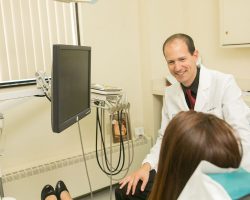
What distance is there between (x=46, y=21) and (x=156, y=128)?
133 centimetres

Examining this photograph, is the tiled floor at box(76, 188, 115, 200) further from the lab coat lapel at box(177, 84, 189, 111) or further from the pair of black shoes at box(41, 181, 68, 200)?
the lab coat lapel at box(177, 84, 189, 111)

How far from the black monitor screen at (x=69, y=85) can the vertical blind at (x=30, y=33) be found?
68 centimetres

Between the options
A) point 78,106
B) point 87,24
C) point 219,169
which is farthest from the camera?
point 87,24

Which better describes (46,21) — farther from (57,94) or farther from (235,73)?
(235,73)

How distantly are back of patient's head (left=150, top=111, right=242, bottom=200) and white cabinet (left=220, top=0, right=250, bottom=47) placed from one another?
1.54 metres

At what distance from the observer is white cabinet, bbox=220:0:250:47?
6.84 feet

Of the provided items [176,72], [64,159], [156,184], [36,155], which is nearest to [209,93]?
[176,72]

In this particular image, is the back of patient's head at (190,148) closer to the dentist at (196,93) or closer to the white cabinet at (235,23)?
the dentist at (196,93)

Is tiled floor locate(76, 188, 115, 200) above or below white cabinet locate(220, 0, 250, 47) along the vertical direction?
below

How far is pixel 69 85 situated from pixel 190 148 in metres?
0.92

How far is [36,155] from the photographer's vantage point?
7.91 feet

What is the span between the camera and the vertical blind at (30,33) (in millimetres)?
2166

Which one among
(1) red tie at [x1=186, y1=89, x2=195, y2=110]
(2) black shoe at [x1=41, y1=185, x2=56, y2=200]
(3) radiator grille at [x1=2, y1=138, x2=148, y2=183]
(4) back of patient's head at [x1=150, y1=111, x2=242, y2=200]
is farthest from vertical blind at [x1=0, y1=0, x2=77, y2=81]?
(4) back of patient's head at [x1=150, y1=111, x2=242, y2=200]

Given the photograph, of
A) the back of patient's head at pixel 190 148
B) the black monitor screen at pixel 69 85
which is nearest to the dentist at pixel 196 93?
the black monitor screen at pixel 69 85
